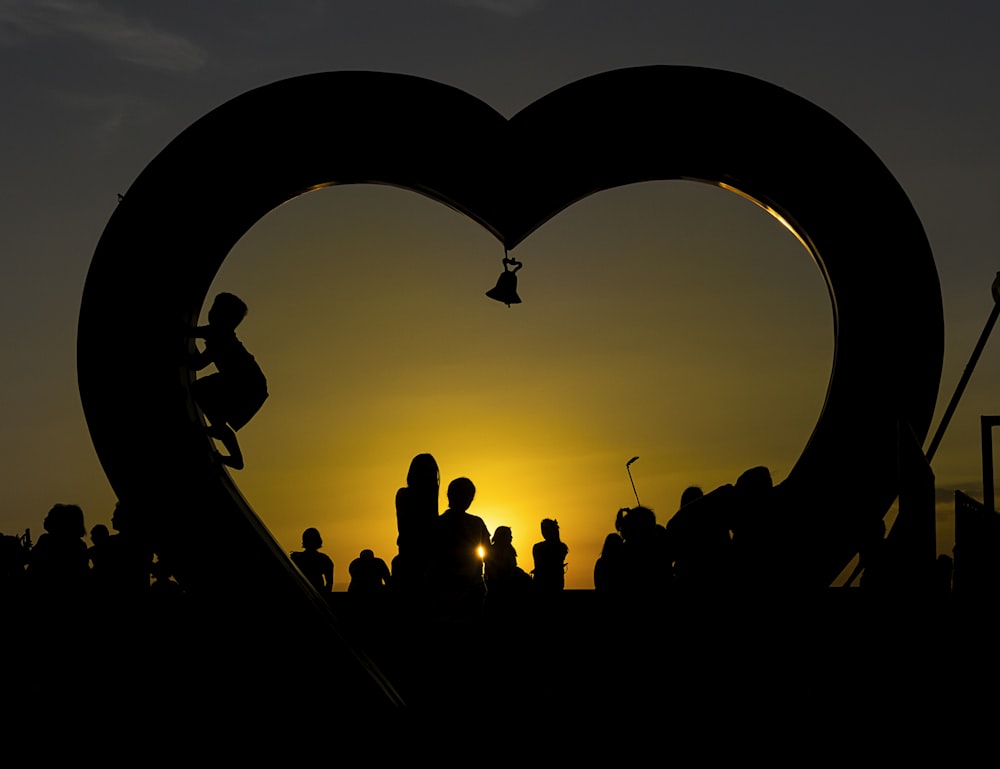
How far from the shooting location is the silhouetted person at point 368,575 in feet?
28.2

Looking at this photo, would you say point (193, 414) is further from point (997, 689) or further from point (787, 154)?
point (997, 689)

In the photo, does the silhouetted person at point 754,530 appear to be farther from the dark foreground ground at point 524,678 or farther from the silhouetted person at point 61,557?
the silhouetted person at point 61,557

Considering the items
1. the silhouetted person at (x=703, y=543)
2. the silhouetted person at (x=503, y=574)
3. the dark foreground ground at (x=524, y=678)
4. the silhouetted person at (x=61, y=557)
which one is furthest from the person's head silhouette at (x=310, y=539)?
the silhouetted person at (x=703, y=543)

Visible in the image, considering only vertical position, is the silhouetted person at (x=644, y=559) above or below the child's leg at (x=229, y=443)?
below

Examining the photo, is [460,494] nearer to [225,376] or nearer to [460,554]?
[460,554]

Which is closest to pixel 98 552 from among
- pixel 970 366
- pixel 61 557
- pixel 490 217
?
pixel 61 557

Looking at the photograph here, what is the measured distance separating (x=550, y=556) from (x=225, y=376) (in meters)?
4.04

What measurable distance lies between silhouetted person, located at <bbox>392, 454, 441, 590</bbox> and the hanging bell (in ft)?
3.22

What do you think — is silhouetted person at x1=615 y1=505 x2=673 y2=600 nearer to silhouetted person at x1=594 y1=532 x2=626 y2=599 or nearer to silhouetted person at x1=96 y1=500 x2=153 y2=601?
silhouetted person at x1=594 y1=532 x2=626 y2=599

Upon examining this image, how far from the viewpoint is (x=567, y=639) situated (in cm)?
758

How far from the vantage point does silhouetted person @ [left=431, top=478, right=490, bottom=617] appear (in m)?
6.76

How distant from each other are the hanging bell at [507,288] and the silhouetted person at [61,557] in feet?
11.2

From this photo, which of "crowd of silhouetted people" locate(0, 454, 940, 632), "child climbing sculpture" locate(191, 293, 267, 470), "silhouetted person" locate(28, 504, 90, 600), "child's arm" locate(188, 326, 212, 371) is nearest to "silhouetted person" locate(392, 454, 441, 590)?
"crowd of silhouetted people" locate(0, 454, 940, 632)

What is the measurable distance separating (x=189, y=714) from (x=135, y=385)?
170cm
